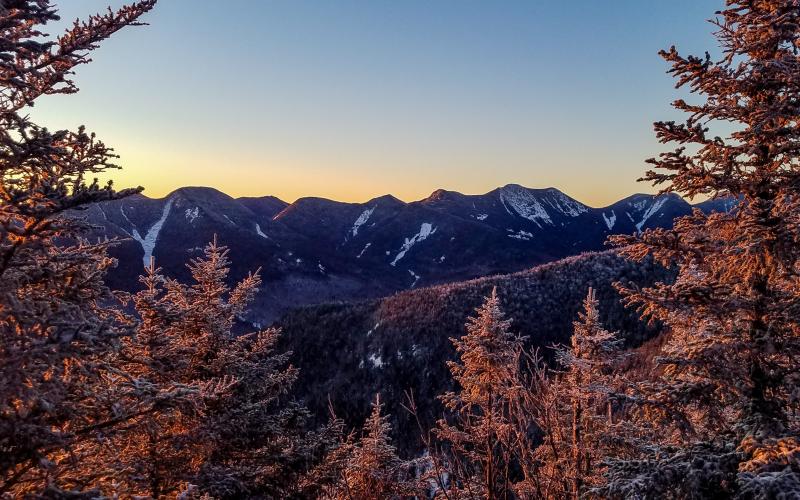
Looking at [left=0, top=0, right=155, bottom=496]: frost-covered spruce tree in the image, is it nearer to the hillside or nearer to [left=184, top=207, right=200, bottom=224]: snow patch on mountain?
the hillside

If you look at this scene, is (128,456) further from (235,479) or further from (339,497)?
(339,497)

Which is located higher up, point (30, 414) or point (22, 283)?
point (22, 283)

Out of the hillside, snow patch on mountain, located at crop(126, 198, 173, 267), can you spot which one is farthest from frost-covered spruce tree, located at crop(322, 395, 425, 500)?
snow patch on mountain, located at crop(126, 198, 173, 267)

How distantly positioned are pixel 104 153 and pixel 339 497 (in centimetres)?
1058

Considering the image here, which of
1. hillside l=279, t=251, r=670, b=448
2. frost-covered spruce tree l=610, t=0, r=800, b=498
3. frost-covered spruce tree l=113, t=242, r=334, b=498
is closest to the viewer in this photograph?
frost-covered spruce tree l=610, t=0, r=800, b=498

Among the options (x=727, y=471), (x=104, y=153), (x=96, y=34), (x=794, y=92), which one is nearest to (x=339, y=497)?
(x=727, y=471)

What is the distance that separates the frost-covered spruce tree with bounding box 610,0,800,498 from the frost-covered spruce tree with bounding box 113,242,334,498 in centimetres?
587

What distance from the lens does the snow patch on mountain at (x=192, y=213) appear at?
16875 cm

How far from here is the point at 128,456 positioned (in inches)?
294

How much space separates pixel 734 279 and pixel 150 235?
178561mm

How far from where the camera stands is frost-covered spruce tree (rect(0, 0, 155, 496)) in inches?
123

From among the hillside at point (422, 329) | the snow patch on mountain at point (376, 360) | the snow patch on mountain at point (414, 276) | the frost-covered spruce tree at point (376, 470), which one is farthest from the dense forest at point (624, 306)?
the snow patch on mountain at point (414, 276)

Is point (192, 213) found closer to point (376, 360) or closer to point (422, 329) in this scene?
point (376, 360)

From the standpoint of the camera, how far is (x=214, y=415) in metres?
9.08
